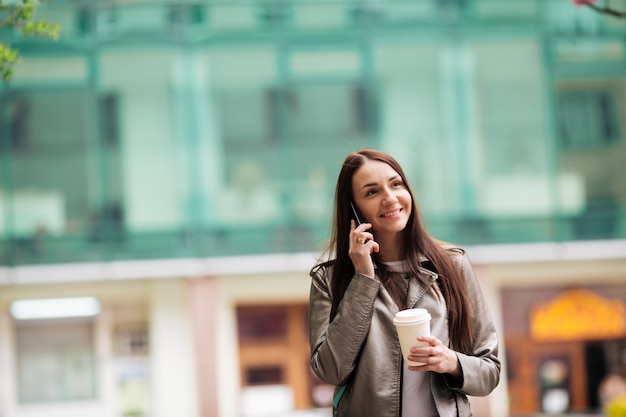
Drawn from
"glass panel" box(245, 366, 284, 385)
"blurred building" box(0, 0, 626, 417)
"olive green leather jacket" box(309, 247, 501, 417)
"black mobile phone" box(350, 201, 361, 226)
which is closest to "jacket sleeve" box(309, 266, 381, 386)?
"olive green leather jacket" box(309, 247, 501, 417)

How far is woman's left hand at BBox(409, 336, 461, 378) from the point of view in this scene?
283 cm

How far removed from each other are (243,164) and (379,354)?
13.7m

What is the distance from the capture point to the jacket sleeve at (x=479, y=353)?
2.97 m

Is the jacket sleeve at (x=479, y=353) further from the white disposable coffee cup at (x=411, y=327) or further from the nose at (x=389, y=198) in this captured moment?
the nose at (x=389, y=198)

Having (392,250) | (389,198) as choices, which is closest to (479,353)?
(392,250)

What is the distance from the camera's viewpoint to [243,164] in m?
16.6

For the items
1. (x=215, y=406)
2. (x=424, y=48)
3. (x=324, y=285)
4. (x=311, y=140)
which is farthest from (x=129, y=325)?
(x=324, y=285)

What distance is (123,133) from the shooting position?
16500 mm

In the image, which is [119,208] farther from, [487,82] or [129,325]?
[487,82]

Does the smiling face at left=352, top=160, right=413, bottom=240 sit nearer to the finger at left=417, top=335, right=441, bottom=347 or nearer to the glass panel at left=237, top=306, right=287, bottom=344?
the finger at left=417, top=335, right=441, bottom=347

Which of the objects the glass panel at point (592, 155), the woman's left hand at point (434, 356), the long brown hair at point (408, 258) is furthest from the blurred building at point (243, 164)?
the woman's left hand at point (434, 356)

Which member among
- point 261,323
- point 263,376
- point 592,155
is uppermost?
point 592,155

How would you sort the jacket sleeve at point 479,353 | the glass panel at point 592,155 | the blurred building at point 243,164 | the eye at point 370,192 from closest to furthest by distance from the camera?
the jacket sleeve at point 479,353, the eye at point 370,192, the blurred building at point 243,164, the glass panel at point 592,155

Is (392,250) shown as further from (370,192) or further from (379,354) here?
(379,354)
